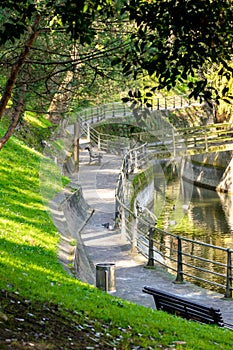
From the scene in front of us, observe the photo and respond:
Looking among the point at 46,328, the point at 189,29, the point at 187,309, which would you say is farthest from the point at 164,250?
the point at 189,29

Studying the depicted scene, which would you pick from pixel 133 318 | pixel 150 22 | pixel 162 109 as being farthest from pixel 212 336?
pixel 162 109

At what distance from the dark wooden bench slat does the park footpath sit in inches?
48.9

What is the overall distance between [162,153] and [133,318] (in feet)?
103

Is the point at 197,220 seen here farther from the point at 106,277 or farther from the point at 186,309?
the point at 186,309

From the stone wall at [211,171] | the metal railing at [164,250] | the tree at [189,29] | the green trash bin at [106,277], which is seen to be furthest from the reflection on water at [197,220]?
the tree at [189,29]

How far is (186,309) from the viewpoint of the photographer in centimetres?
1255

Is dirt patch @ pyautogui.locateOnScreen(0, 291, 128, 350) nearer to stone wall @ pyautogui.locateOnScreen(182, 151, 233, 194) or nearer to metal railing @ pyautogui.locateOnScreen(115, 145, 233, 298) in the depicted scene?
metal railing @ pyautogui.locateOnScreen(115, 145, 233, 298)

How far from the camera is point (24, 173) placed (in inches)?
955

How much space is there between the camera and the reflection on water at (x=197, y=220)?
26.7 m

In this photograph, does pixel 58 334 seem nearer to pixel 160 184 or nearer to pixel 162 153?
pixel 162 153

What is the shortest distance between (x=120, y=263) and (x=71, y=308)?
7570 millimetres

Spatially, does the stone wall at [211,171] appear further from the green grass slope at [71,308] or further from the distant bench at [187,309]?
the distant bench at [187,309]

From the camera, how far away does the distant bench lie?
39.1ft

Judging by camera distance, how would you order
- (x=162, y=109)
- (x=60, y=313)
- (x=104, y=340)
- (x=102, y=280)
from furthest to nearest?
(x=162, y=109)
(x=102, y=280)
(x=60, y=313)
(x=104, y=340)
